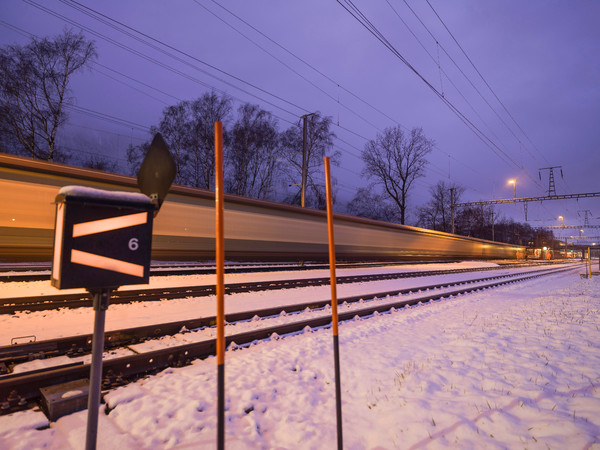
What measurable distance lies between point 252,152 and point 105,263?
97.3 ft

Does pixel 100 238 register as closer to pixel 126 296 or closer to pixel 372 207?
pixel 126 296

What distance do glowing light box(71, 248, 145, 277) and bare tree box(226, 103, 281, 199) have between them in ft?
88.6

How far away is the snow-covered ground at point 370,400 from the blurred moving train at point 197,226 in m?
6.62

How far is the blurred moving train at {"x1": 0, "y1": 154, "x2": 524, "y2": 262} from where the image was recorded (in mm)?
8523

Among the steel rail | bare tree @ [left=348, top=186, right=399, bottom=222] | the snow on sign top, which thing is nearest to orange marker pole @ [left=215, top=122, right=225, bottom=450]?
the snow on sign top

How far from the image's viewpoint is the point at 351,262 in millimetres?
20531

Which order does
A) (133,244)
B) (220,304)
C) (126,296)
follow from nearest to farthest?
1. (220,304)
2. (133,244)
3. (126,296)

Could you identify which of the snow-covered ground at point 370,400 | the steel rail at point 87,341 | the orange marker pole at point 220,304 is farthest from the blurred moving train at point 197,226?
the orange marker pole at point 220,304

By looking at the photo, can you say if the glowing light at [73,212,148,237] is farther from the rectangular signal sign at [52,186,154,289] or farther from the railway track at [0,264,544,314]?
the railway track at [0,264,544,314]

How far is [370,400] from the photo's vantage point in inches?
117

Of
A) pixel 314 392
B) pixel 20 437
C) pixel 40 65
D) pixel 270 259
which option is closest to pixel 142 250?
pixel 20 437

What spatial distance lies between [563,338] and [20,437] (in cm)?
690

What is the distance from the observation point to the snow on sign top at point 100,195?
4.50ft

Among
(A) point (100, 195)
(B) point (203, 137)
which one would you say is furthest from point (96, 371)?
(B) point (203, 137)
